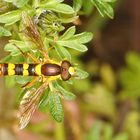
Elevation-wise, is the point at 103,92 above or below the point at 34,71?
below

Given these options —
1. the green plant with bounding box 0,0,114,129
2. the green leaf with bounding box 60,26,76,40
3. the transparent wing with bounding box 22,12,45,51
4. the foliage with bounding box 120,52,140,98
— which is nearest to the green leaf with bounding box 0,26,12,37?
the green plant with bounding box 0,0,114,129

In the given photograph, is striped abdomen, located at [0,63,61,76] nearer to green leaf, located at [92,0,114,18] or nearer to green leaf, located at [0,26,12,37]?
green leaf, located at [0,26,12,37]

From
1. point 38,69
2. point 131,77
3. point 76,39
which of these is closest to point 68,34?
point 76,39

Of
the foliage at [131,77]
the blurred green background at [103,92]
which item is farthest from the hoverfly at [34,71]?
the foliage at [131,77]

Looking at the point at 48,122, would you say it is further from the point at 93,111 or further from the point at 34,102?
the point at 34,102

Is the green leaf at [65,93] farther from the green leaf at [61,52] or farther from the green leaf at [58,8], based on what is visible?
the green leaf at [58,8]

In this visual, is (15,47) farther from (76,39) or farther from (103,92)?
(103,92)
